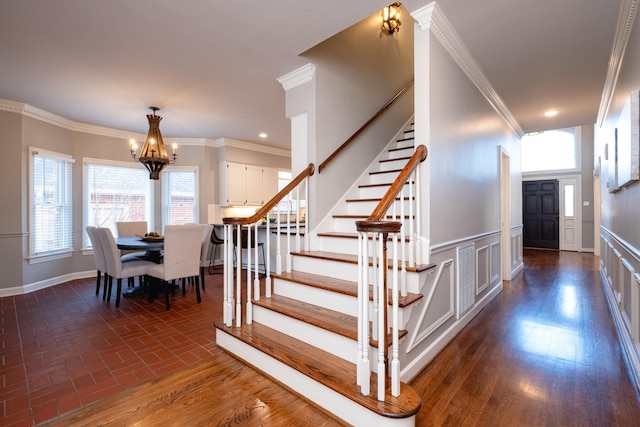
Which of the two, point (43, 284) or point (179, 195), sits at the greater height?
point (179, 195)

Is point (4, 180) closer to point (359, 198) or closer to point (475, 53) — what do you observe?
point (359, 198)

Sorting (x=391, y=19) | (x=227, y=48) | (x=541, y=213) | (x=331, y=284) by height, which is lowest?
(x=331, y=284)

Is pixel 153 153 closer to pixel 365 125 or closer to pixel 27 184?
pixel 27 184

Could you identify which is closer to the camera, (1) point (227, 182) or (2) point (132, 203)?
(2) point (132, 203)

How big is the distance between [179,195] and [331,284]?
4951 mm

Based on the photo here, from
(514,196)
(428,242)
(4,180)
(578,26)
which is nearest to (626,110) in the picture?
(578,26)

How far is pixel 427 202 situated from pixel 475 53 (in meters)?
1.70

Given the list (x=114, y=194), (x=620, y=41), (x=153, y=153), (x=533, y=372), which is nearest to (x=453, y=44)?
(x=620, y=41)

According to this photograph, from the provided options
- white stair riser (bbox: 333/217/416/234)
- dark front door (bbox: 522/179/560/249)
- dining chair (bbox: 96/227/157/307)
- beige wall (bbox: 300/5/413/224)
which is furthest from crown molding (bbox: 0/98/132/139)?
dark front door (bbox: 522/179/560/249)

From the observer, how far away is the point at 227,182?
6344 mm

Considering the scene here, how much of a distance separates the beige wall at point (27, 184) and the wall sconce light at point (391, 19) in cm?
412

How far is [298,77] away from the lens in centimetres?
322

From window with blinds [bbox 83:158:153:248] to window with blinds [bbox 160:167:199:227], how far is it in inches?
10.9

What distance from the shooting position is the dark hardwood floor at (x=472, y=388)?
1705mm
